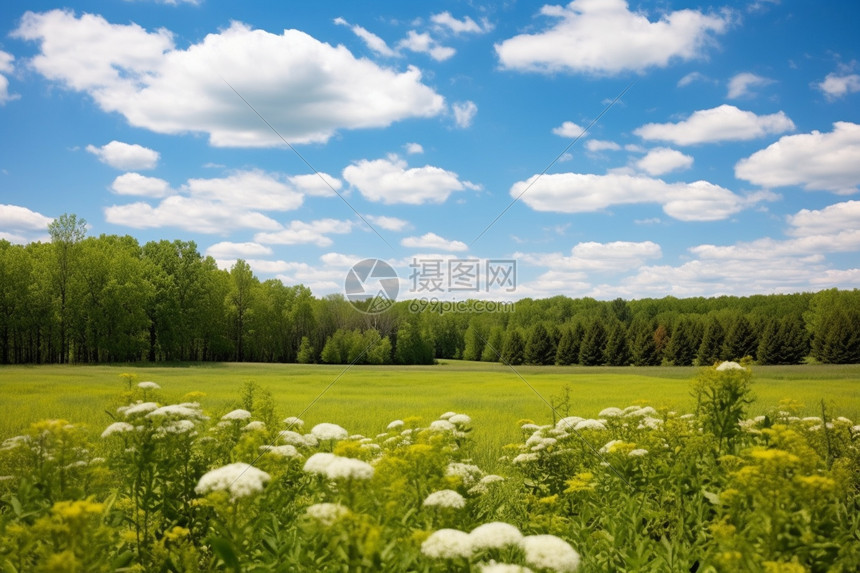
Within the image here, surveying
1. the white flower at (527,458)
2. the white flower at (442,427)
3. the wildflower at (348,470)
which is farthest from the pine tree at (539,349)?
the wildflower at (348,470)

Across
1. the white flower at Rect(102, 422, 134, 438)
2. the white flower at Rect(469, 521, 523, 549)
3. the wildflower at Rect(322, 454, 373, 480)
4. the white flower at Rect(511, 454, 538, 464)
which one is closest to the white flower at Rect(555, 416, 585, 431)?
the white flower at Rect(511, 454, 538, 464)

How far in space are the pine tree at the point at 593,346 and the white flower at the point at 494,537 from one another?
238ft

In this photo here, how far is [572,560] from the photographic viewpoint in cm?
326

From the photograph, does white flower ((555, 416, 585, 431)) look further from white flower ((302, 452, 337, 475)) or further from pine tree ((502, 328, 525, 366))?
pine tree ((502, 328, 525, 366))

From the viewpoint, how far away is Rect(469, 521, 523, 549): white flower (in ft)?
11.0

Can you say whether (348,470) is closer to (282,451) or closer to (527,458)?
(282,451)

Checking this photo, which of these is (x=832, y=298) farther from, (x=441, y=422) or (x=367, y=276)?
(x=441, y=422)

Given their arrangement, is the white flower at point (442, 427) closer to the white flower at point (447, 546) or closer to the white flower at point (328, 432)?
the white flower at point (328, 432)

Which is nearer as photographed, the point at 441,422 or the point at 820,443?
the point at 441,422

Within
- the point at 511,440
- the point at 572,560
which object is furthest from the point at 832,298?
the point at 572,560

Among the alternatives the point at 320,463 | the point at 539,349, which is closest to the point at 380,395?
the point at 320,463

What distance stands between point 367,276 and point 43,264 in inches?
633

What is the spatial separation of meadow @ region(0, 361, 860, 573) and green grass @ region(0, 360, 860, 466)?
4.99 ft

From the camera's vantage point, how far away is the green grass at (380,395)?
15.2 m
